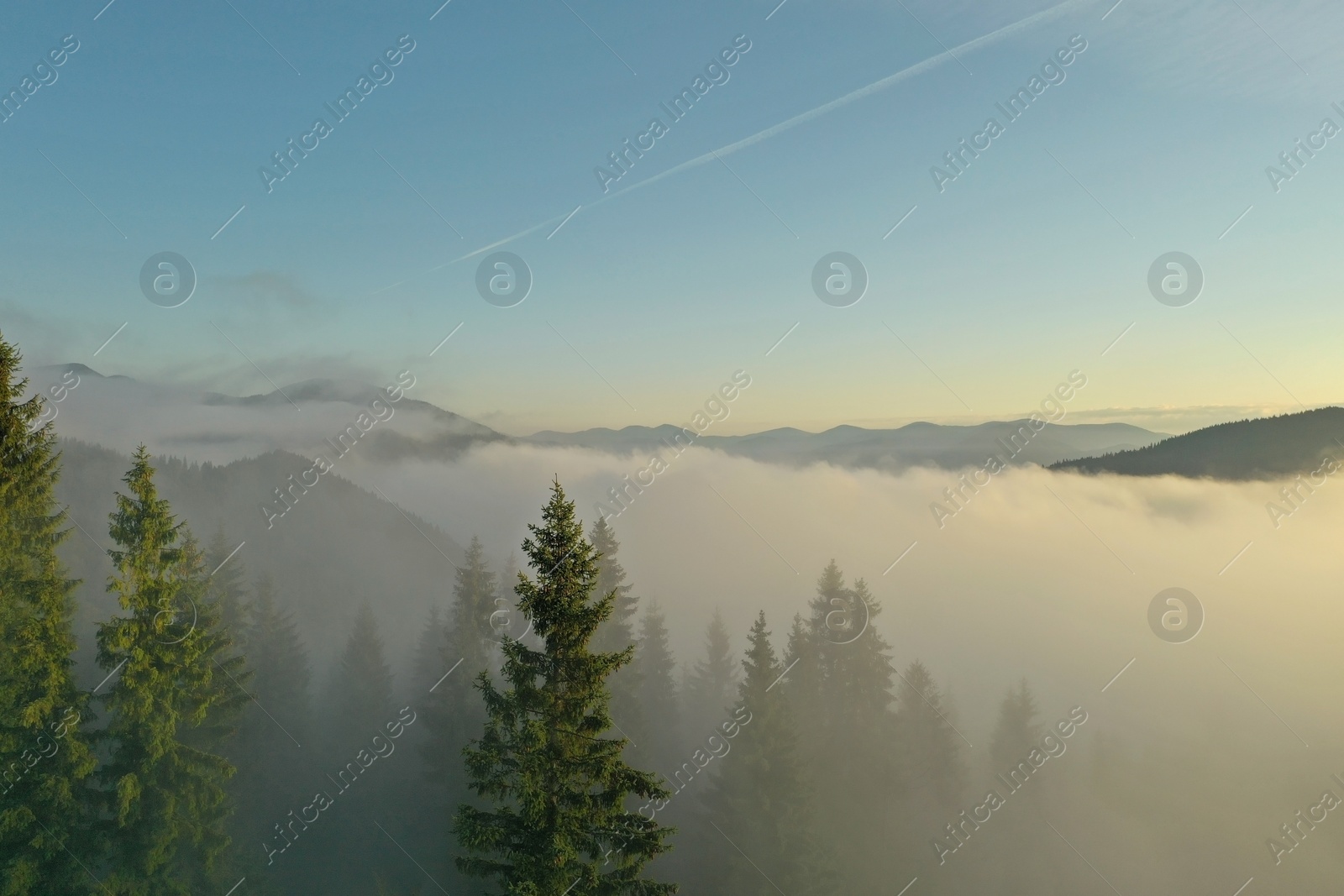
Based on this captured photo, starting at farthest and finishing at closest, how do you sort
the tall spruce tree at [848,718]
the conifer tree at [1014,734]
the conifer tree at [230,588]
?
1. the conifer tree at [1014,734]
2. the tall spruce tree at [848,718]
3. the conifer tree at [230,588]

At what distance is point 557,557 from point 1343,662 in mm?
205141

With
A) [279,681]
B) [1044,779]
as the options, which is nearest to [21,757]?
[279,681]

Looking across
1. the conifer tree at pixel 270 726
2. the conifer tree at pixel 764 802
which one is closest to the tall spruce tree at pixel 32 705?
the conifer tree at pixel 270 726

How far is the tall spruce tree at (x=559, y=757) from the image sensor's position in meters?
14.2

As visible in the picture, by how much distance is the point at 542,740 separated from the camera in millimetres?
14109

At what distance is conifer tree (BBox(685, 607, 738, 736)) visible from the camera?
65.2 meters

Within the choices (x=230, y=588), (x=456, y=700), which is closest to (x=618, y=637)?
(x=456, y=700)

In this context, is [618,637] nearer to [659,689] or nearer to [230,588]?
[659,689]

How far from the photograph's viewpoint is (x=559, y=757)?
14422 millimetres

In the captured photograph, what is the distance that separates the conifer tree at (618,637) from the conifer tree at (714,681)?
69.7 ft

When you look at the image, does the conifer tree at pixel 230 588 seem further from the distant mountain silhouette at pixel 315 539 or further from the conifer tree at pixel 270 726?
the distant mountain silhouette at pixel 315 539

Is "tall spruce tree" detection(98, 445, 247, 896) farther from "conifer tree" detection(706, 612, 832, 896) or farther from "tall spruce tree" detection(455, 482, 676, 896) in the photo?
"conifer tree" detection(706, 612, 832, 896)

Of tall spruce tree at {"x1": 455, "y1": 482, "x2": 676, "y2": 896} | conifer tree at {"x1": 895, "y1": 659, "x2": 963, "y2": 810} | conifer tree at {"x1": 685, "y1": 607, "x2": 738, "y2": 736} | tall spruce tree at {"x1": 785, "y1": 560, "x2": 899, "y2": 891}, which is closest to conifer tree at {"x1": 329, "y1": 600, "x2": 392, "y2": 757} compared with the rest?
conifer tree at {"x1": 685, "y1": 607, "x2": 738, "y2": 736}

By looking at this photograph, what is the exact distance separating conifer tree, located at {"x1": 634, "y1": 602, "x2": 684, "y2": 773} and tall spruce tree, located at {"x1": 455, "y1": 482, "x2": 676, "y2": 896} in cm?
3446
